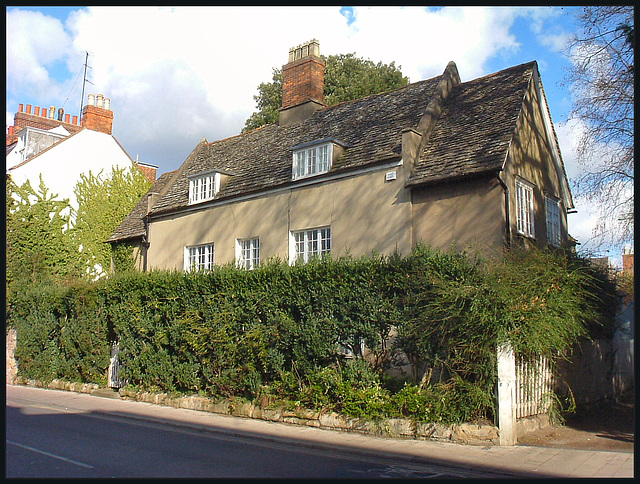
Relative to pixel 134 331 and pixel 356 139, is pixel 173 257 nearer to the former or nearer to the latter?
pixel 134 331

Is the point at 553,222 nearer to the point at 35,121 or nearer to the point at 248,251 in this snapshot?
the point at 248,251

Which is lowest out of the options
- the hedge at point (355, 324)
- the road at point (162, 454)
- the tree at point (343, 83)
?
the road at point (162, 454)

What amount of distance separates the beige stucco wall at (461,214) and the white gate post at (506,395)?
461cm

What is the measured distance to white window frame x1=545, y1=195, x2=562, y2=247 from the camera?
1850 centimetres

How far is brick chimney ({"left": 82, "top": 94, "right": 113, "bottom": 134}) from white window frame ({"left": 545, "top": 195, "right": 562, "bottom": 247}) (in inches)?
988

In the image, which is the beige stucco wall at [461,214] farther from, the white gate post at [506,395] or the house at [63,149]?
the house at [63,149]

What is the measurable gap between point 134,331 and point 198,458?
8.72m

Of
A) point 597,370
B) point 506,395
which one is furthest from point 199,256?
point 506,395

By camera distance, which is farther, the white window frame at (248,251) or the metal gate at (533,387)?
the white window frame at (248,251)

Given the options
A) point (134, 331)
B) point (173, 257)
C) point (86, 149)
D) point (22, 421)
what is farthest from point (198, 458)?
point (86, 149)

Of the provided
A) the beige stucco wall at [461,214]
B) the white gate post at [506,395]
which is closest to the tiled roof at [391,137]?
the beige stucco wall at [461,214]

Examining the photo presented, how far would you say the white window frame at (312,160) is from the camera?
1855 centimetres

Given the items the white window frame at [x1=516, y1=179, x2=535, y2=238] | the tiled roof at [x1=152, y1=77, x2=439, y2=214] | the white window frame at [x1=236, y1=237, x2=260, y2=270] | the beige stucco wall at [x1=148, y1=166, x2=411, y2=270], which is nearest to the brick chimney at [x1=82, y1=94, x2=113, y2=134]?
the tiled roof at [x1=152, y1=77, x2=439, y2=214]

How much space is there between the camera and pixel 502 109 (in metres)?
17.0
